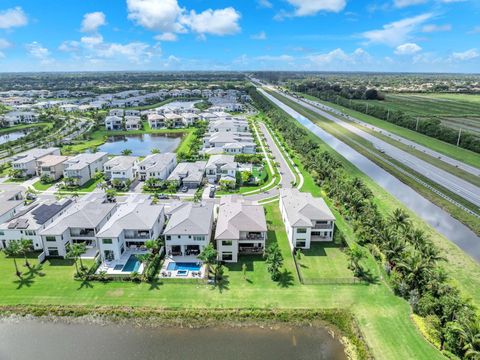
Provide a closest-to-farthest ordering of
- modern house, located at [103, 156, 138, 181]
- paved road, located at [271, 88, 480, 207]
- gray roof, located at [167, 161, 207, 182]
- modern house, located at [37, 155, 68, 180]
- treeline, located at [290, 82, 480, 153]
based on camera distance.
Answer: paved road, located at [271, 88, 480, 207] < gray roof, located at [167, 161, 207, 182] < modern house, located at [103, 156, 138, 181] < modern house, located at [37, 155, 68, 180] < treeline, located at [290, 82, 480, 153]

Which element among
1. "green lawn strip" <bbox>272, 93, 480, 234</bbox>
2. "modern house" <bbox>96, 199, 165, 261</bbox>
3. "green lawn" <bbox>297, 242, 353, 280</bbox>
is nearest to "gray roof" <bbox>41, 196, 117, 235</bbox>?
"modern house" <bbox>96, 199, 165, 261</bbox>

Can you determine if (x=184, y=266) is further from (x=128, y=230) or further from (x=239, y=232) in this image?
(x=128, y=230)

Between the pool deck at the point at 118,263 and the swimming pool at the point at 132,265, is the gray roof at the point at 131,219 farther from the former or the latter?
the swimming pool at the point at 132,265

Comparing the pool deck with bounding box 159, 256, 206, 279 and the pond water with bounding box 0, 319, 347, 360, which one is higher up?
the pool deck with bounding box 159, 256, 206, 279

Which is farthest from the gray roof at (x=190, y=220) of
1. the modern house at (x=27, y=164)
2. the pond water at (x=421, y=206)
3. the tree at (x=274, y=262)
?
the modern house at (x=27, y=164)

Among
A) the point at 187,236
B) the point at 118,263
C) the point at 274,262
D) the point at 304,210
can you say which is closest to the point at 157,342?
the point at 118,263

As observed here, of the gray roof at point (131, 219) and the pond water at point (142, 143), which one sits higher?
the gray roof at point (131, 219)

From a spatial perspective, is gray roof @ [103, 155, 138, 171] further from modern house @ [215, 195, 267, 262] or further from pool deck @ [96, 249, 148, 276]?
modern house @ [215, 195, 267, 262]
